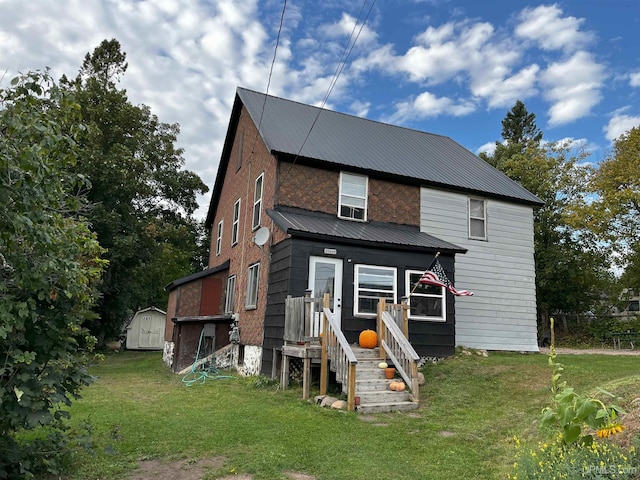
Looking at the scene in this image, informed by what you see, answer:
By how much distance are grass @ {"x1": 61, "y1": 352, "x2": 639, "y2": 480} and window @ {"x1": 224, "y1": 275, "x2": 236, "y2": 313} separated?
5.18m

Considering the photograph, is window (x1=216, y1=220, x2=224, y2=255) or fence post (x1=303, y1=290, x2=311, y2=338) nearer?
fence post (x1=303, y1=290, x2=311, y2=338)

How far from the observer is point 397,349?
884 cm

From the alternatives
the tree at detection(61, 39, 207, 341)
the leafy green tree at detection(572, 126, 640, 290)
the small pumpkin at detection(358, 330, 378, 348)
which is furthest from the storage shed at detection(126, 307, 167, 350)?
the leafy green tree at detection(572, 126, 640, 290)

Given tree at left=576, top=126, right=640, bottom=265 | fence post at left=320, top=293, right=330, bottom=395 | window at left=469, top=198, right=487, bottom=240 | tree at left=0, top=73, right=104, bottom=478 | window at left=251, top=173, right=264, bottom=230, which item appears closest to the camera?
tree at left=0, top=73, right=104, bottom=478

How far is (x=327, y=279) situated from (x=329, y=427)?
4728mm

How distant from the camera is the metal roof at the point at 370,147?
42.6 feet

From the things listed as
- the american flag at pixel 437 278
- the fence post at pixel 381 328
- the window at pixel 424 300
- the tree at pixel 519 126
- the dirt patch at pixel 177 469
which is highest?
the tree at pixel 519 126

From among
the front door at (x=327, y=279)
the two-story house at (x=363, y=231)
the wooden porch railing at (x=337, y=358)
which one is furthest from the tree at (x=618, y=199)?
the wooden porch railing at (x=337, y=358)

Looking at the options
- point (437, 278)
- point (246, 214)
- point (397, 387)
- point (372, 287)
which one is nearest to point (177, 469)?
point (397, 387)

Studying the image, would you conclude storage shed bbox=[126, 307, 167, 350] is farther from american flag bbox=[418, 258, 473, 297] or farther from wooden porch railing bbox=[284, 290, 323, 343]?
american flag bbox=[418, 258, 473, 297]

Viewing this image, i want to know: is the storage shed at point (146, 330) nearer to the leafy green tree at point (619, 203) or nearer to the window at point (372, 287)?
the window at point (372, 287)

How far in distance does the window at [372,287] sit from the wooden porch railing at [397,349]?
47.5 inches

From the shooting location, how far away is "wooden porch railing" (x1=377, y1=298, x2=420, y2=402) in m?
8.00

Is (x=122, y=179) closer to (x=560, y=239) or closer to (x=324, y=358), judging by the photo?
(x=324, y=358)
